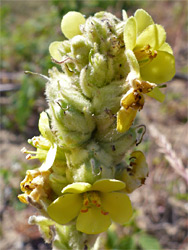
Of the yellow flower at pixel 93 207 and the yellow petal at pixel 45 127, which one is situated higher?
the yellow petal at pixel 45 127

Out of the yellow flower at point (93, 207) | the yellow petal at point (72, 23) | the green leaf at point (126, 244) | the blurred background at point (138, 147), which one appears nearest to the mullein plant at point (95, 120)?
the yellow flower at point (93, 207)

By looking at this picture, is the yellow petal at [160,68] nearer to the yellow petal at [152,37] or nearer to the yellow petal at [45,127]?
the yellow petal at [152,37]

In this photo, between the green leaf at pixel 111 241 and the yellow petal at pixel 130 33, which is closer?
the yellow petal at pixel 130 33

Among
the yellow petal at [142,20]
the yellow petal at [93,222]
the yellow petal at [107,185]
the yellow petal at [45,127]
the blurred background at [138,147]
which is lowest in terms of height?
the blurred background at [138,147]

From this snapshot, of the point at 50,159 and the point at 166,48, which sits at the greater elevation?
the point at 166,48

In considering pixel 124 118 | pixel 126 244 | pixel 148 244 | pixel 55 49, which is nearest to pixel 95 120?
pixel 124 118

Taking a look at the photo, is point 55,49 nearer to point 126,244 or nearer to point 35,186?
point 35,186

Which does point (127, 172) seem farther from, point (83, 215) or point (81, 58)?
point (81, 58)
